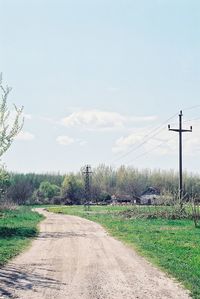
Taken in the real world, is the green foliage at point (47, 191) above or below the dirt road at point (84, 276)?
above

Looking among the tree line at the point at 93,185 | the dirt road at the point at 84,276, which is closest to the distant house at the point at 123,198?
the tree line at the point at 93,185

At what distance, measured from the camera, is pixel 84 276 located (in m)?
13.9

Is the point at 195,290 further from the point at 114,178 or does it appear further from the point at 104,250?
the point at 114,178

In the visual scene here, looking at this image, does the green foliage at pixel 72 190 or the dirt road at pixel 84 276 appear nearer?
the dirt road at pixel 84 276

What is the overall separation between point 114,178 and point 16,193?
40000 mm

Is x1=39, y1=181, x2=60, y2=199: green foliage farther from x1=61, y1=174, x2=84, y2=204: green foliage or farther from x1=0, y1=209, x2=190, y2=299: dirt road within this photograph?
x1=0, y1=209, x2=190, y2=299: dirt road

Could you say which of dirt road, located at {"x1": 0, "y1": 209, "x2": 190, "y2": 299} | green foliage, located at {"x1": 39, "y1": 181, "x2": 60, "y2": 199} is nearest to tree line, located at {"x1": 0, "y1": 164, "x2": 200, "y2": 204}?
green foliage, located at {"x1": 39, "y1": 181, "x2": 60, "y2": 199}

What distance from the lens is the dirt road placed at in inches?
453

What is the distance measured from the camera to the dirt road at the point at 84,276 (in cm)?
1151

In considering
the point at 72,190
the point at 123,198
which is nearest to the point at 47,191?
the point at 72,190

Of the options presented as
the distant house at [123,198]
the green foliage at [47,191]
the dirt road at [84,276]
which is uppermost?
the green foliage at [47,191]

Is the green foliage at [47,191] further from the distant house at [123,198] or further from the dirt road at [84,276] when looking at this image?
the dirt road at [84,276]

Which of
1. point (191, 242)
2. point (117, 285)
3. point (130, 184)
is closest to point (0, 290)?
point (117, 285)

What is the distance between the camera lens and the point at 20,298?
10.8 m
